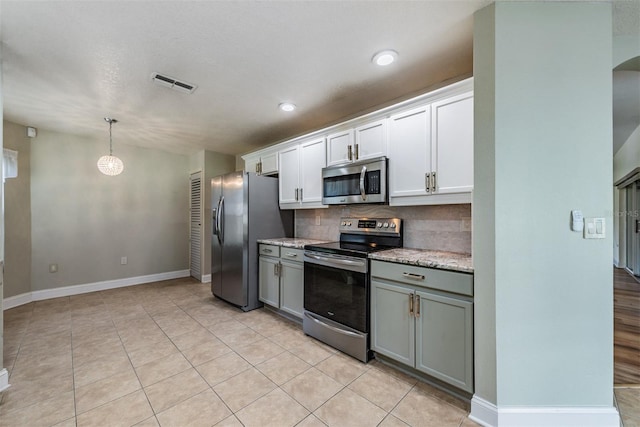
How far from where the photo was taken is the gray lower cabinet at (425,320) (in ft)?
5.47

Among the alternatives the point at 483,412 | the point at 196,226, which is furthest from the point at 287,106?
the point at 196,226

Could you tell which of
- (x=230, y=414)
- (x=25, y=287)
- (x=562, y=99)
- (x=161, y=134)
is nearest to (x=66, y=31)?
(x=161, y=134)

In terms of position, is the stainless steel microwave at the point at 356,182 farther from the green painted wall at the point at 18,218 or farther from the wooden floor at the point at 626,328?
the green painted wall at the point at 18,218

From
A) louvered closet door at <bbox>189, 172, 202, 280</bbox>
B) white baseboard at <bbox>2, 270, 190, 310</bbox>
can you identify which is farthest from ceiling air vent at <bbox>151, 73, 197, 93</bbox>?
white baseboard at <bbox>2, 270, 190, 310</bbox>

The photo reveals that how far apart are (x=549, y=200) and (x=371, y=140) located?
1.44 metres

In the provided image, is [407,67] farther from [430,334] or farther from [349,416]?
[349,416]

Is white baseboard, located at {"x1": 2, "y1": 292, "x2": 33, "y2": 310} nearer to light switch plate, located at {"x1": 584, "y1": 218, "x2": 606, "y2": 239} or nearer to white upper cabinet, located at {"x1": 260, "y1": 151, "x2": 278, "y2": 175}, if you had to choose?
white upper cabinet, located at {"x1": 260, "y1": 151, "x2": 278, "y2": 175}

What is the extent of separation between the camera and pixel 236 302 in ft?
11.1

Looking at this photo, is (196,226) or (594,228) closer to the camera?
(594,228)

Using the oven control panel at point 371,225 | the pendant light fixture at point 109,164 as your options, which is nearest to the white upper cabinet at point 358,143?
the oven control panel at point 371,225

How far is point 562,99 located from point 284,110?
2.44 metres

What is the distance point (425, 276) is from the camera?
1.82m

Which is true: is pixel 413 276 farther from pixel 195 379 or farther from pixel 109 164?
pixel 109 164

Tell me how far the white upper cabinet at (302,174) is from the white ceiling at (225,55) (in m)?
0.44
